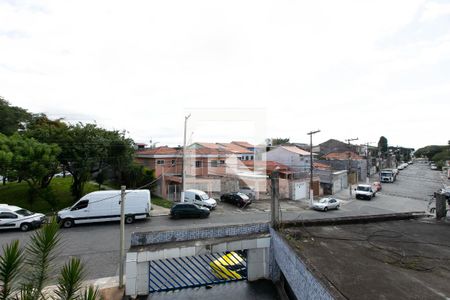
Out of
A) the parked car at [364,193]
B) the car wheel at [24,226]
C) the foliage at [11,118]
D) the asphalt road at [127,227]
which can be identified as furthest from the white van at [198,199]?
the foliage at [11,118]

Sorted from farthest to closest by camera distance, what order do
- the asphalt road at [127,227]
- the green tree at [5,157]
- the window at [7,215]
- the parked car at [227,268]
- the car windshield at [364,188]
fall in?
1. the car windshield at [364,188]
2. the green tree at [5,157]
3. the window at [7,215]
4. the asphalt road at [127,227]
5. the parked car at [227,268]

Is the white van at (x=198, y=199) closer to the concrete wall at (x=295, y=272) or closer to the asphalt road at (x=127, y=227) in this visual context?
the asphalt road at (x=127, y=227)

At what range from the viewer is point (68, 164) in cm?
2005

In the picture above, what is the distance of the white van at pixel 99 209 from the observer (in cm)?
1642

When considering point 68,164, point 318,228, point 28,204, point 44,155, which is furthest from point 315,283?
point 28,204

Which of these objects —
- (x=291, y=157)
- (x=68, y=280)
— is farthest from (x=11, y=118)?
(x=291, y=157)

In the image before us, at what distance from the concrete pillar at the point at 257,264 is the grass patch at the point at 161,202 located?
14.4 m

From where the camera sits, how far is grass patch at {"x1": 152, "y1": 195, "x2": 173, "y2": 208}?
2284 centimetres

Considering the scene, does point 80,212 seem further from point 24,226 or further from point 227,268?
point 227,268

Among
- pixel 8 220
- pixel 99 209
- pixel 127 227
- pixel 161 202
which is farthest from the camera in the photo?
pixel 161 202

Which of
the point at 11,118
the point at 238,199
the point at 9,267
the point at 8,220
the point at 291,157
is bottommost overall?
the point at 238,199

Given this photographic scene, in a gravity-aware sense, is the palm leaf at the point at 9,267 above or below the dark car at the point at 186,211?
above

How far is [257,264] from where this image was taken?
9.59 metres

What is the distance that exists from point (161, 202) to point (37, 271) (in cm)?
2029
